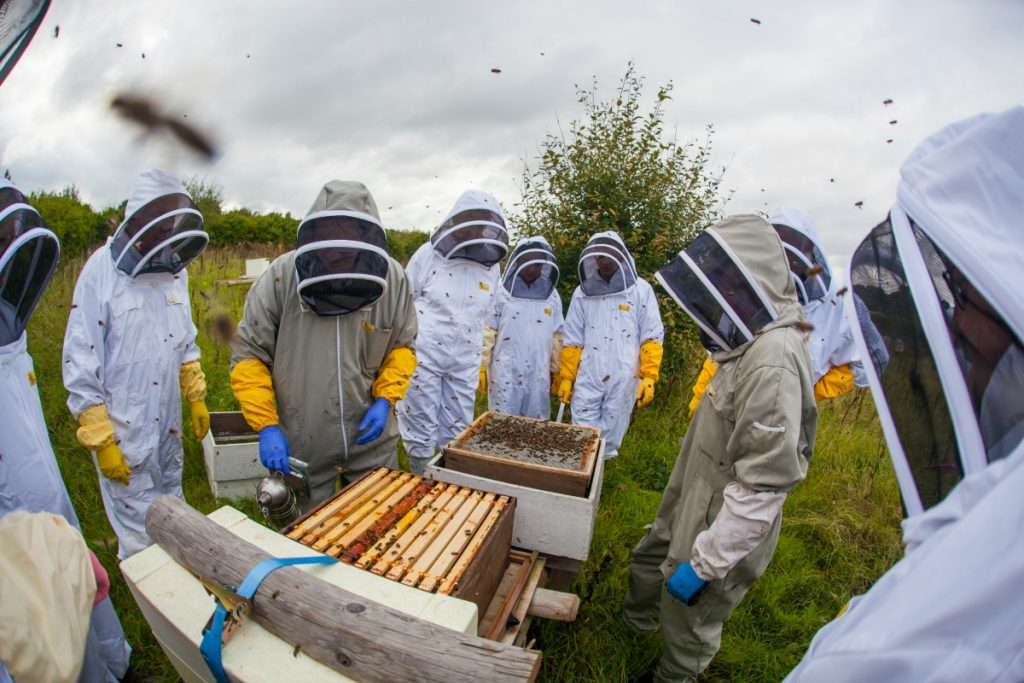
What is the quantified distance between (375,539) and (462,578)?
45 cm

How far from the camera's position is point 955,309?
3.09 feet

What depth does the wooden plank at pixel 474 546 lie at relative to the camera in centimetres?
175

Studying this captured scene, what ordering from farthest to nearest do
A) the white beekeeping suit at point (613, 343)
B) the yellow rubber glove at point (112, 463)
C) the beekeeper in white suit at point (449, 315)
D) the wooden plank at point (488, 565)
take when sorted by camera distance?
the white beekeeping suit at point (613, 343), the beekeeper in white suit at point (449, 315), the yellow rubber glove at point (112, 463), the wooden plank at point (488, 565)

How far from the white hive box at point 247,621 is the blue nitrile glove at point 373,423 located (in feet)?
5.08

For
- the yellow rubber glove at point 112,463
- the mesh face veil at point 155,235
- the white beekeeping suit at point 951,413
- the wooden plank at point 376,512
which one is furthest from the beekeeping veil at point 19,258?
the white beekeeping suit at point 951,413

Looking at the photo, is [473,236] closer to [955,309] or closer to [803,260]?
[803,260]

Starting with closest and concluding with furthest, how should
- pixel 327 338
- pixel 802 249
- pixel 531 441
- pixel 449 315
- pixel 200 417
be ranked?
pixel 327 338, pixel 531 441, pixel 200 417, pixel 802 249, pixel 449 315

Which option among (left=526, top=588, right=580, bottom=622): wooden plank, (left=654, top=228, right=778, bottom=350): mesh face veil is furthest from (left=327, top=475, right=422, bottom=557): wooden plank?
(left=654, top=228, right=778, bottom=350): mesh face veil

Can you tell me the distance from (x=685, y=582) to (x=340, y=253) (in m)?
2.62

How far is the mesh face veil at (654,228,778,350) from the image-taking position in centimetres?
238

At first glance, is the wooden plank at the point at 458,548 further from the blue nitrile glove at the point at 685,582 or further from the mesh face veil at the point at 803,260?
the mesh face veil at the point at 803,260

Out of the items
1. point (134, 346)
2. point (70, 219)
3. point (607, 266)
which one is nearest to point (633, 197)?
point (607, 266)

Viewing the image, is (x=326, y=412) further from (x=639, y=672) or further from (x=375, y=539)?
(x=639, y=672)

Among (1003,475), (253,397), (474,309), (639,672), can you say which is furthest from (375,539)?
(474,309)
